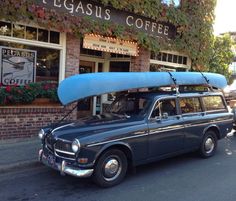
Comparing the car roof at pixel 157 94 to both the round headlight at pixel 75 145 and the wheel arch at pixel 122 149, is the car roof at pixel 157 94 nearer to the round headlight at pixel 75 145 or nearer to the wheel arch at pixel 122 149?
the wheel arch at pixel 122 149

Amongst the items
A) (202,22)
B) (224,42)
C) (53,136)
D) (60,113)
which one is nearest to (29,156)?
(53,136)

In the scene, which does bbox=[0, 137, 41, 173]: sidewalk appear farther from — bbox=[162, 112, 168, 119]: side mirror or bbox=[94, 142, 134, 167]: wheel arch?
bbox=[162, 112, 168, 119]: side mirror

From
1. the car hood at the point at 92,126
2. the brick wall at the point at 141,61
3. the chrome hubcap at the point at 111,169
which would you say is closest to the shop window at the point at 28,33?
the brick wall at the point at 141,61

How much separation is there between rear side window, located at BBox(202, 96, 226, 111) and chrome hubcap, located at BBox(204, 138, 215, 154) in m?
0.76

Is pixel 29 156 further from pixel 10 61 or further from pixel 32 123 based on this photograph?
pixel 10 61

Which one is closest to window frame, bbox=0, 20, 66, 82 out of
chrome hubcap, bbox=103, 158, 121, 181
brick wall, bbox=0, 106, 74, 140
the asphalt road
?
brick wall, bbox=0, 106, 74, 140

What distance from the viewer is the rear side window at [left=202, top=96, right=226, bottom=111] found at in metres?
8.09

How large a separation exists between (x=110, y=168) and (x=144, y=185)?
0.70 m

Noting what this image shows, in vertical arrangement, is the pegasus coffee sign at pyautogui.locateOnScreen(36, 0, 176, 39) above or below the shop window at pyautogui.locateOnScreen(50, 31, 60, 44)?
above

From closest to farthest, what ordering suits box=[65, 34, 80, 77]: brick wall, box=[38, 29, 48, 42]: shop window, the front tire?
the front tire → box=[38, 29, 48, 42]: shop window → box=[65, 34, 80, 77]: brick wall

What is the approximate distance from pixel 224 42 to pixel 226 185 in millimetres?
11432

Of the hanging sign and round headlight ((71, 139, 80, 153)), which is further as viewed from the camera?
the hanging sign

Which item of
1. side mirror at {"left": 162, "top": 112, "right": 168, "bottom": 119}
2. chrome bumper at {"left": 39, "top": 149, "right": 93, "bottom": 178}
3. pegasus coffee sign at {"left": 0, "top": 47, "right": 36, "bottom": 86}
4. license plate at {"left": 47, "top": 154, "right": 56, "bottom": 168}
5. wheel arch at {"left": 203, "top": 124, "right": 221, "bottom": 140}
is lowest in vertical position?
chrome bumper at {"left": 39, "top": 149, "right": 93, "bottom": 178}

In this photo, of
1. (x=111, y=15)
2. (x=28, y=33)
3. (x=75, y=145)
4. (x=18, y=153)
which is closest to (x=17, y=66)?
(x=28, y=33)
